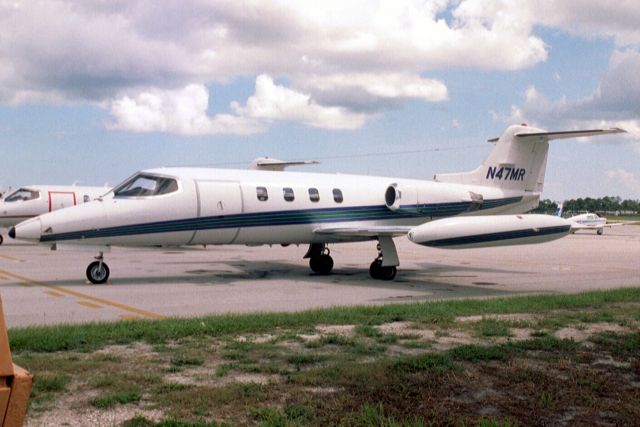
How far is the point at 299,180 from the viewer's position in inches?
680

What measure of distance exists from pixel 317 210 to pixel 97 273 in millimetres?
5516

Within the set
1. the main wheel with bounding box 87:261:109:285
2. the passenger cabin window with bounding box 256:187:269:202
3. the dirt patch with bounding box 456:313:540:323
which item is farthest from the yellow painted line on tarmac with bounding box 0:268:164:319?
the passenger cabin window with bounding box 256:187:269:202

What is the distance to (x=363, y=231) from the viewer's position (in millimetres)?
16578

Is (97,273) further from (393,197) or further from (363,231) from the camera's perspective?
(393,197)

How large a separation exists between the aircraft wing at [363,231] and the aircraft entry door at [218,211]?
235cm

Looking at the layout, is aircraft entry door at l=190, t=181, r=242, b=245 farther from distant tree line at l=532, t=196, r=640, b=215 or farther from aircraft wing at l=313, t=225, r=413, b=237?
distant tree line at l=532, t=196, r=640, b=215

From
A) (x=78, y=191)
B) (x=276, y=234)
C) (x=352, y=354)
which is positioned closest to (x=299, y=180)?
(x=276, y=234)

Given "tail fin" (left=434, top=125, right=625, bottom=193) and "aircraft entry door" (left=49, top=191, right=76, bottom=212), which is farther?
"aircraft entry door" (left=49, top=191, right=76, bottom=212)

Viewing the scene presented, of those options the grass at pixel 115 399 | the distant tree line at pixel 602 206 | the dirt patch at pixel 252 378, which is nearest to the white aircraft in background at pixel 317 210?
the dirt patch at pixel 252 378

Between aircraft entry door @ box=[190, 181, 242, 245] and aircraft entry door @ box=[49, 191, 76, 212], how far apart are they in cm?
1526

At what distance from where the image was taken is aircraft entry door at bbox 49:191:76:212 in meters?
28.3

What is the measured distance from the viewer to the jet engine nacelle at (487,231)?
14.2 metres

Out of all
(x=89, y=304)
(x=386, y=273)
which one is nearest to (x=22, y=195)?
(x=386, y=273)

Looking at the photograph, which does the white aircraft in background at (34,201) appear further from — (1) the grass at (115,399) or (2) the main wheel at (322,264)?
(1) the grass at (115,399)
